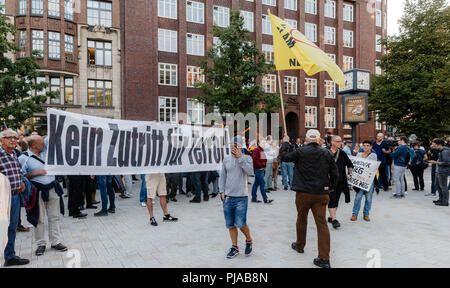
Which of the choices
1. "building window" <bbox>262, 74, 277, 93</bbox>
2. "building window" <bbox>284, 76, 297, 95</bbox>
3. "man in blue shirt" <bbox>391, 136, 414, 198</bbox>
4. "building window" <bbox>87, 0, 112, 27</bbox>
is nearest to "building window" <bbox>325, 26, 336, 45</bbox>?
"building window" <bbox>284, 76, 297, 95</bbox>

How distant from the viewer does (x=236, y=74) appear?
20.0 metres

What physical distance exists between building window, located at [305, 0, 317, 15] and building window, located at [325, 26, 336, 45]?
2550 millimetres

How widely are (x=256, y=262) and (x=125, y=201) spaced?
633 centimetres

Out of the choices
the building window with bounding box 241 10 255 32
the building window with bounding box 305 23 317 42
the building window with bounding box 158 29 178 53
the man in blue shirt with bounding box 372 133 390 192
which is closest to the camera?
the man in blue shirt with bounding box 372 133 390 192

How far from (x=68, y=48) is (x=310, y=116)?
25752mm

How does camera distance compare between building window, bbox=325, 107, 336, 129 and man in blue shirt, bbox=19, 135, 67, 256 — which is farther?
building window, bbox=325, 107, 336, 129

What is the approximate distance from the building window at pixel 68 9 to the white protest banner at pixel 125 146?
23.7 m

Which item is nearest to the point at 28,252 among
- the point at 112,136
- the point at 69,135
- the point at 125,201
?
the point at 69,135

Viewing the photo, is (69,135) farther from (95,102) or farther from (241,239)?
(95,102)

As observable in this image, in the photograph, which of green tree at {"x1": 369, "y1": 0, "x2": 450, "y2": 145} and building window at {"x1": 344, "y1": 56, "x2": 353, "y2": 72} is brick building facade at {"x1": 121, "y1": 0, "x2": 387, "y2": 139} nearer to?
building window at {"x1": 344, "y1": 56, "x2": 353, "y2": 72}

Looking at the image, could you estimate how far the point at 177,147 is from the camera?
7.95 metres

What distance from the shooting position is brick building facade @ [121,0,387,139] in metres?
28.8

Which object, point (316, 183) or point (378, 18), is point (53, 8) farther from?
point (378, 18)

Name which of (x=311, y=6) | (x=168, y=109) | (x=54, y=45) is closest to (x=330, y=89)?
(x=311, y=6)
